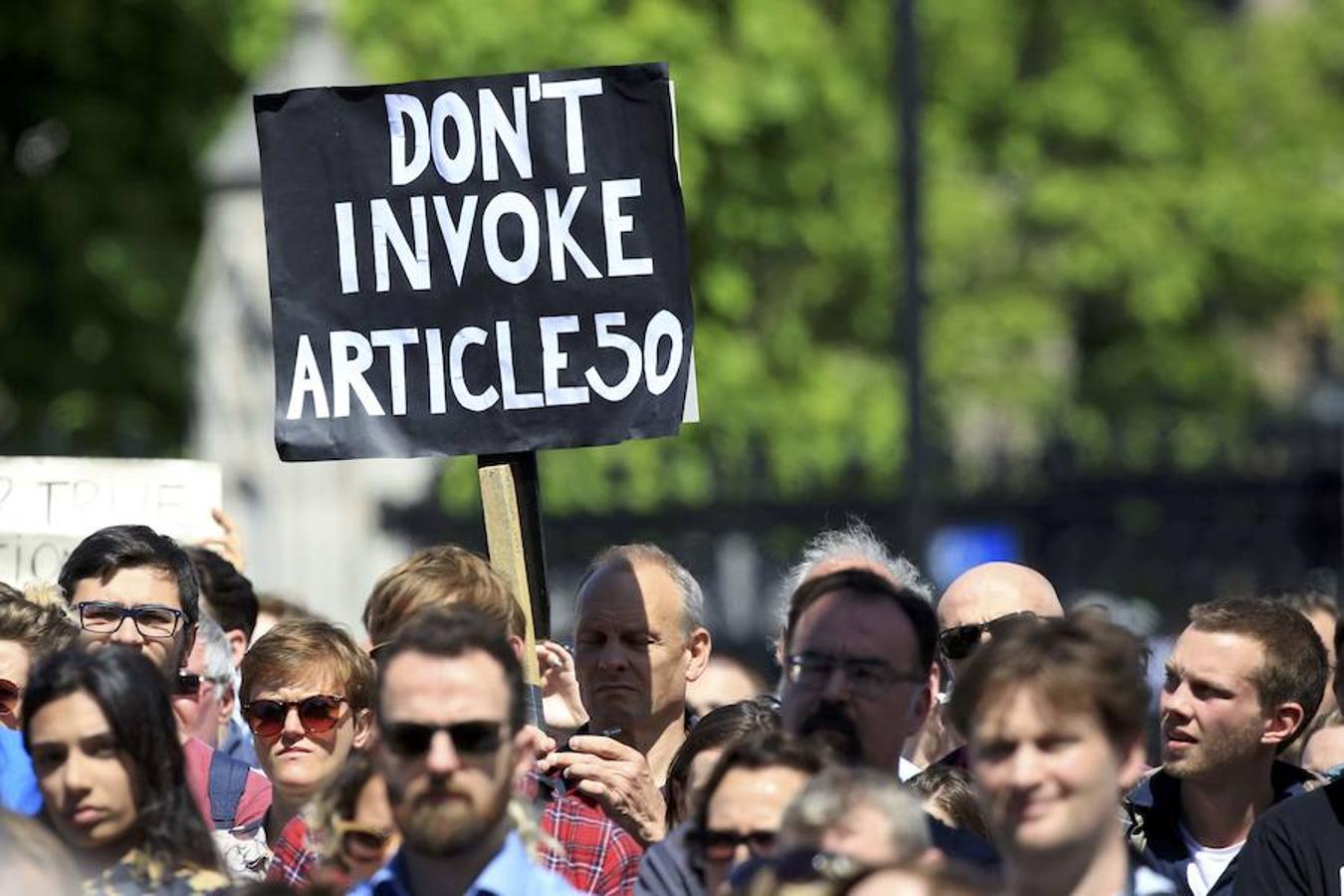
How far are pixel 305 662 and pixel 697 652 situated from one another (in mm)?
960

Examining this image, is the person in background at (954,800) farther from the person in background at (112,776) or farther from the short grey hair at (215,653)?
the short grey hair at (215,653)

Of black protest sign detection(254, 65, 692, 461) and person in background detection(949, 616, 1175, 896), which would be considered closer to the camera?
person in background detection(949, 616, 1175, 896)

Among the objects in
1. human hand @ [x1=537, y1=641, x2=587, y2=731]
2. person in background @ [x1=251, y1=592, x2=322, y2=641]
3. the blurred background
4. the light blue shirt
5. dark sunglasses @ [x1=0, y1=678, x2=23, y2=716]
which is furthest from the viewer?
the blurred background

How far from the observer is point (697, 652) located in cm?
669

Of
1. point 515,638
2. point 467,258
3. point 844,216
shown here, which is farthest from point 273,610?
point 844,216

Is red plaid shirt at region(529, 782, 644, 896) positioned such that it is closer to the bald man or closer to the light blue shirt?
the light blue shirt

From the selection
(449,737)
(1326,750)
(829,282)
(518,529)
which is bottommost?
(1326,750)

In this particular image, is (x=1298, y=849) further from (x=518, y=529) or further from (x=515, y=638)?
(x=518, y=529)

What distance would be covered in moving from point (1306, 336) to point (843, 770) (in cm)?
2337

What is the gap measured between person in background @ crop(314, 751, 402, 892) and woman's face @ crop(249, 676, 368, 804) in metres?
1.05

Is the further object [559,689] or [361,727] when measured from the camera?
[559,689]

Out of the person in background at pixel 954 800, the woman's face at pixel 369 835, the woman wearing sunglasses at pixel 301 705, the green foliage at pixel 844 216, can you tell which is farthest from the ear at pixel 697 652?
the green foliage at pixel 844 216

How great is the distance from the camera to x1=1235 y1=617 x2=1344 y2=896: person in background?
591 centimetres

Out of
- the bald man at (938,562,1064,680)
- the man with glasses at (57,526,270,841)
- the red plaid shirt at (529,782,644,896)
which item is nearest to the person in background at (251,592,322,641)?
the man with glasses at (57,526,270,841)
